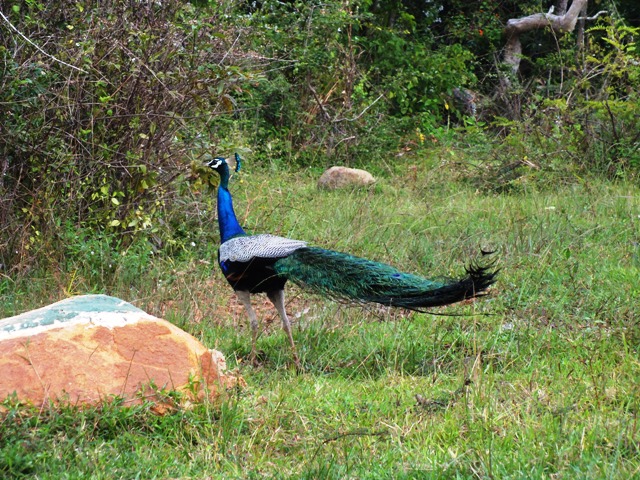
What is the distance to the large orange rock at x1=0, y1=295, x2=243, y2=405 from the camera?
11.4ft

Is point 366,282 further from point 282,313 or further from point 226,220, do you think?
point 226,220

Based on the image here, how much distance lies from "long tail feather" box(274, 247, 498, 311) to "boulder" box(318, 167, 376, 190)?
14.2 ft

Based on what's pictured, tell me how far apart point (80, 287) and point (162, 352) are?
231 centimetres

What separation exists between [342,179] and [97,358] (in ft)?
19.6

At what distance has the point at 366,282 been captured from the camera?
4.74 metres

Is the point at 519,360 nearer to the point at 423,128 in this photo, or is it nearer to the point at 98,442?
the point at 98,442

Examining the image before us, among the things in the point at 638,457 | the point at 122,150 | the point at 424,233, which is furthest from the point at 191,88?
the point at 638,457

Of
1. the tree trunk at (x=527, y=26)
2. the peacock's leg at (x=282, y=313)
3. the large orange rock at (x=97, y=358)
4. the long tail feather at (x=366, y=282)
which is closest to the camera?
the large orange rock at (x=97, y=358)

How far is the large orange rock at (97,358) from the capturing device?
3461mm

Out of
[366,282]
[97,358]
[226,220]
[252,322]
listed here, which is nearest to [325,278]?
[366,282]

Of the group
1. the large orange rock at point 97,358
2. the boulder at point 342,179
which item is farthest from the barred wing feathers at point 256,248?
the boulder at point 342,179

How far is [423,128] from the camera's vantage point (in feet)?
39.7

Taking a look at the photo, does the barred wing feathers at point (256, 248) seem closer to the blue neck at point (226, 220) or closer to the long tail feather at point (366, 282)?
the long tail feather at point (366, 282)

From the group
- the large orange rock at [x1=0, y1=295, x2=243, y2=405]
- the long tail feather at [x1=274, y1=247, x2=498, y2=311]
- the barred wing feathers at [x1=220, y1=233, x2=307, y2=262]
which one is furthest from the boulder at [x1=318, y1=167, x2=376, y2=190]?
the large orange rock at [x1=0, y1=295, x2=243, y2=405]
